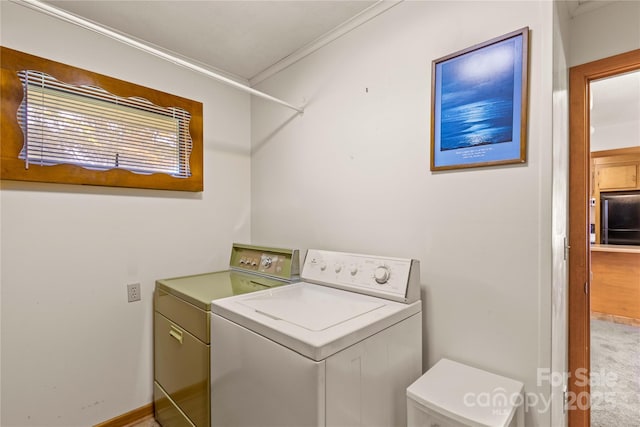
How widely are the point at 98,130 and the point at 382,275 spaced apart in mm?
1867

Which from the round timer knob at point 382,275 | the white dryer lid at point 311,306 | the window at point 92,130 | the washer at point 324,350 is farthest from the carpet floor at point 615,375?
the window at point 92,130

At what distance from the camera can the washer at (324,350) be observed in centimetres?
95

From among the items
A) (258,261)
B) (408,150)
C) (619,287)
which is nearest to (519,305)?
(408,150)

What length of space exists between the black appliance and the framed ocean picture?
5.04 metres

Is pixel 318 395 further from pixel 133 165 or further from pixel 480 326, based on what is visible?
pixel 133 165

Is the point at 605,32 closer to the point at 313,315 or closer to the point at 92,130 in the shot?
the point at 313,315

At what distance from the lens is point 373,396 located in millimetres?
1108

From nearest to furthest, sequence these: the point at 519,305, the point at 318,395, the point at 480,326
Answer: the point at 318,395 < the point at 519,305 < the point at 480,326

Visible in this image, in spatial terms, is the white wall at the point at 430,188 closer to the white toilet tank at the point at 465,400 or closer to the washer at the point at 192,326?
the white toilet tank at the point at 465,400

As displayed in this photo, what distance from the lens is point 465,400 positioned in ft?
3.57

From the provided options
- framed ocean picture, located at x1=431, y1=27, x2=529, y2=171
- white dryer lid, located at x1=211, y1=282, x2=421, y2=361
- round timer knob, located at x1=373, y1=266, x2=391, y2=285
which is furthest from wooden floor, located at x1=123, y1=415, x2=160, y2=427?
framed ocean picture, located at x1=431, y1=27, x2=529, y2=171

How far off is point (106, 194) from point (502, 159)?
2204 millimetres

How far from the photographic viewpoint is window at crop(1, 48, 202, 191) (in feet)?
4.99

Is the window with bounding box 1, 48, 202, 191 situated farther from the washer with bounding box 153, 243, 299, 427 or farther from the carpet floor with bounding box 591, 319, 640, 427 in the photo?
the carpet floor with bounding box 591, 319, 640, 427
